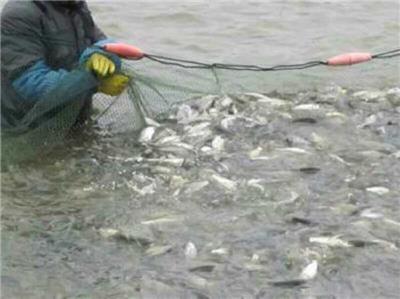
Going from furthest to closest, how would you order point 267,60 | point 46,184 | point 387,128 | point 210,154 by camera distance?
point 267,60 < point 387,128 < point 210,154 < point 46,184

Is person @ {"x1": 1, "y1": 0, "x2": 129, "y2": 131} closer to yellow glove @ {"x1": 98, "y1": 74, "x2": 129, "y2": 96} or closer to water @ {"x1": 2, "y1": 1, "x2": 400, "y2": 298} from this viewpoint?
yellow glove @ {"x1": 98, "y1": 74, "x2": 129, "y2": 96}

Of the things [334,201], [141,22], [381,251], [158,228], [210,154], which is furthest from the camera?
[141,22]

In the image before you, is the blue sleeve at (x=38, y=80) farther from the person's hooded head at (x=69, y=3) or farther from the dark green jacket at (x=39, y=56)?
the person's hooded head at (x=69, y=3)

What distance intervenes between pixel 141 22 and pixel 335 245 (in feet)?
29.6

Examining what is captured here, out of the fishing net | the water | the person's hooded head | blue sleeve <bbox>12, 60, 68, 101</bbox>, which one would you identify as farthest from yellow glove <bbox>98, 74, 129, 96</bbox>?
the person's hooded head

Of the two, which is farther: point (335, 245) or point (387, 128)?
point (387, 128)

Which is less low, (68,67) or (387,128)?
(68,67)

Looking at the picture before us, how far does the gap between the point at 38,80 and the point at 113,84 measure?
74 centimetres

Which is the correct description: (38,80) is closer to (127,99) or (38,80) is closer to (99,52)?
(99,52)

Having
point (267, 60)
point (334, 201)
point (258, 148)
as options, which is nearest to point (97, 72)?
point (258, 148)

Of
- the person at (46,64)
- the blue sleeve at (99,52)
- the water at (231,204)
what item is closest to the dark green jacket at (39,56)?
the person at (46,64)

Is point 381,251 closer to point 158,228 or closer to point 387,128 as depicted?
point 158,228

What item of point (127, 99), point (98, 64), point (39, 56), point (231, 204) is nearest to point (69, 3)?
point (39, 56)

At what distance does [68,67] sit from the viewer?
305 inches
